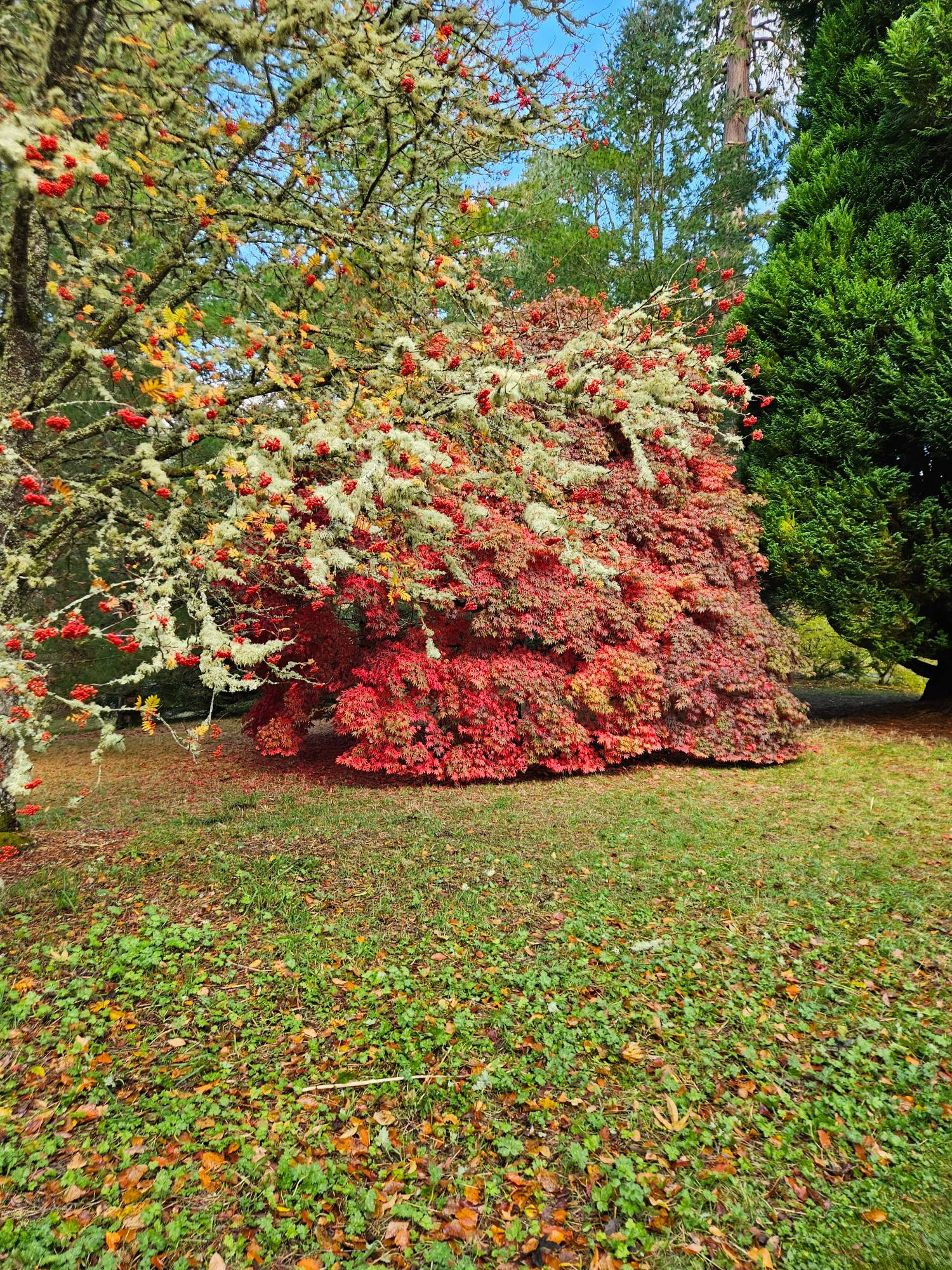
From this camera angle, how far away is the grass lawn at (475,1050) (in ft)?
7.91

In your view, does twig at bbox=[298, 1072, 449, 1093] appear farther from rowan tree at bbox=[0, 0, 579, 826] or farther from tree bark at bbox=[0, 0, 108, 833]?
tree bark at bbox=[0, 0, 108, 833]

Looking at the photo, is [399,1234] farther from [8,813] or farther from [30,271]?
[30,271]

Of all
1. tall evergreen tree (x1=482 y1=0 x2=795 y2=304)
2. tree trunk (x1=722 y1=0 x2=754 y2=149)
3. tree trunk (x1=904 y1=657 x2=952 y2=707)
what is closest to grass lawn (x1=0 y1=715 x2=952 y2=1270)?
tree trunk (x1=904 y1=657 x2=952 y2=707)

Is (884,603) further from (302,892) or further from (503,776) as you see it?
Result: (302,892)

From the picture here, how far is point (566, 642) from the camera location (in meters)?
7.43

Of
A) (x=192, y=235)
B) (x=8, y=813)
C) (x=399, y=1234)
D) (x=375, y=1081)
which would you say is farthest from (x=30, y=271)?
(x=399, y=1234)

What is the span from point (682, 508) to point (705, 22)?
1007cm

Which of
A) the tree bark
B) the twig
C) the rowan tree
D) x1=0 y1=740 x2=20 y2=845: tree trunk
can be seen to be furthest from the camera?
x1=0 y1=740 x2=20 y2=845: tree trunk

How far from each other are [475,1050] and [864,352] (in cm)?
864

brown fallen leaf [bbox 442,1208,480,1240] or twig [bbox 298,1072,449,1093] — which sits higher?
twig [bbox 298,1072,449,1093]

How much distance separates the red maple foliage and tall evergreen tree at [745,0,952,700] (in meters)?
0.88

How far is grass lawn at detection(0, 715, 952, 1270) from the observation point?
2.41m

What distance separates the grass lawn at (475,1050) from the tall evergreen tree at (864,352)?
3.65 meters

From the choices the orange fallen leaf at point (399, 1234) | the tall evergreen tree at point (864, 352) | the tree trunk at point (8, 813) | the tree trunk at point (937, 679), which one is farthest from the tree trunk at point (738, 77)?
the orange fallen leaf at point (399, 1234)
